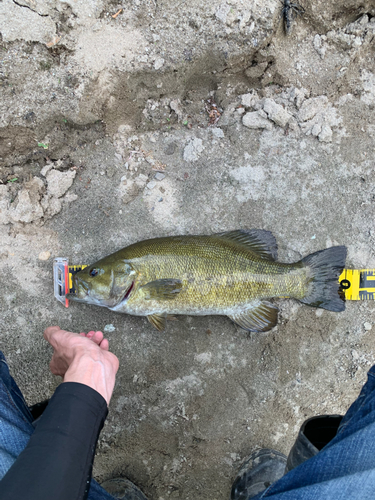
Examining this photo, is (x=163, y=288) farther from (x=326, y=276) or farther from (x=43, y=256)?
(x=326, y=276)

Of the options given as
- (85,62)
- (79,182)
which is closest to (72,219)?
(79,182)

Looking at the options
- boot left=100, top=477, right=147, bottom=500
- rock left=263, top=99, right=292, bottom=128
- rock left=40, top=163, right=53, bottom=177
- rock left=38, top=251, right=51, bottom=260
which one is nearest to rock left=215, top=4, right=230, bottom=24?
rock left=263, top=99, right=292, bottom=128

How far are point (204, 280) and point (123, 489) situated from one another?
2.22 m

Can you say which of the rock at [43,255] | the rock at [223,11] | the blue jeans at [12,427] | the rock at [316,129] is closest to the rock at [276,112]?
the rock at [316,129]

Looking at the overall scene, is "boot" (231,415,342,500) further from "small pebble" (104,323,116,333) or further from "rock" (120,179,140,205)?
"rock" (120,179,140,205)

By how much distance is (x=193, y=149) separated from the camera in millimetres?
3438

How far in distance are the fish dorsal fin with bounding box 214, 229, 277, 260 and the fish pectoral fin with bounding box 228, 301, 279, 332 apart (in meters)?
0.48

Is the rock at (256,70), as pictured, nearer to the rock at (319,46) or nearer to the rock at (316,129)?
the rock at (319,46)

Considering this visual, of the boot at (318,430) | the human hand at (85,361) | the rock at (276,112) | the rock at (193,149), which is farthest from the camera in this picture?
the rock at (193,149)

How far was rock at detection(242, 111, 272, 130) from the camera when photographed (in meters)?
3.39

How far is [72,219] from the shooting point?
135 inches

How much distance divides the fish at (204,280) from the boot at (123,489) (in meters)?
1.64

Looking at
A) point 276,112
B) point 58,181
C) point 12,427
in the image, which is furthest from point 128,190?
point 12,427

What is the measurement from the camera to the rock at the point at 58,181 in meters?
3.34
